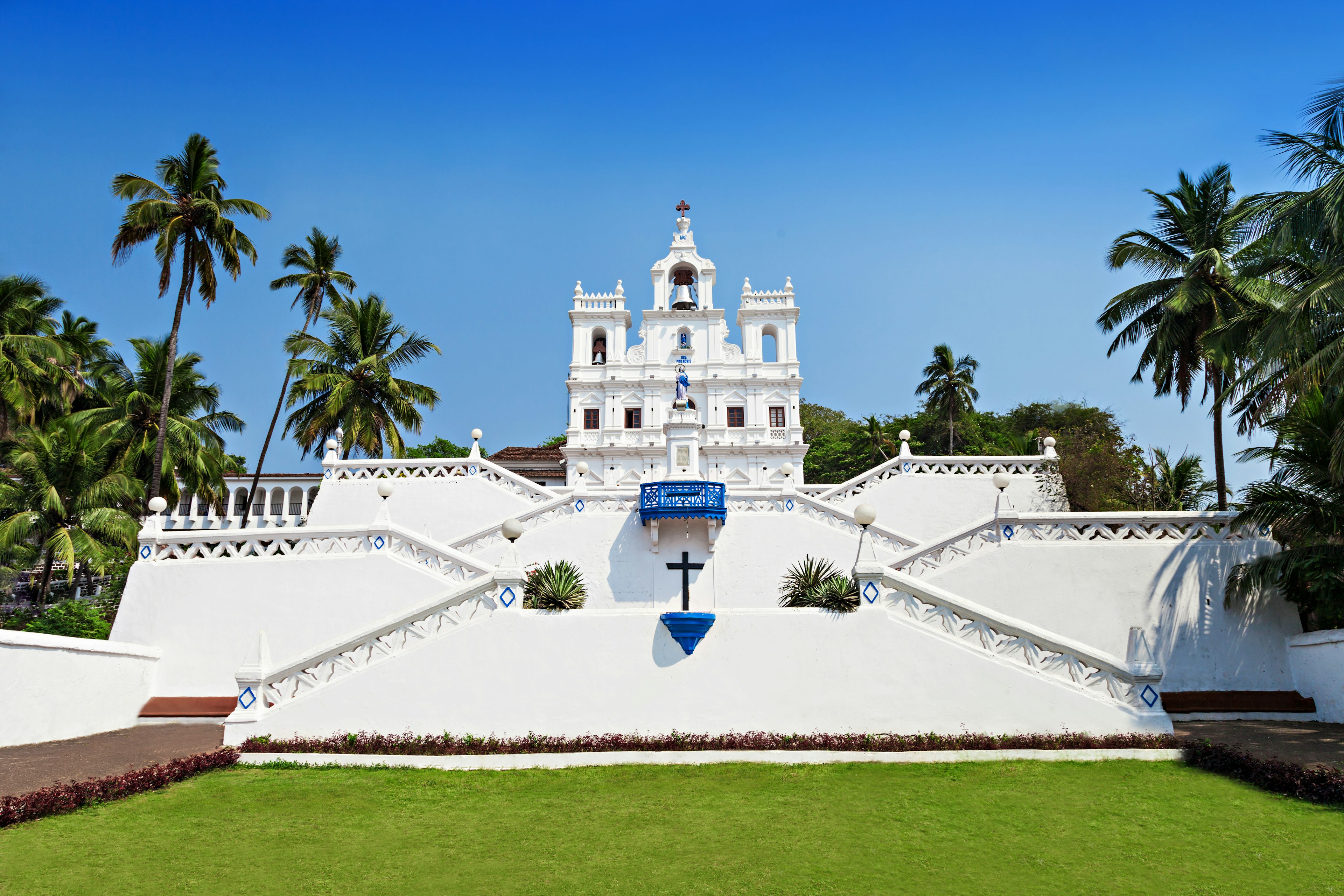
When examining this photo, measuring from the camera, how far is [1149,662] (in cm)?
1310

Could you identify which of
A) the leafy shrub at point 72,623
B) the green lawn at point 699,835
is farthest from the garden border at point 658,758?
the leafy shrub at point 72,623

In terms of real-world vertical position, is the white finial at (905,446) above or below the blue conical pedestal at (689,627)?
above

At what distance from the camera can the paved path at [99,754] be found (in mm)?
11812

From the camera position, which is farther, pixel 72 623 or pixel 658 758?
pixel 72 623

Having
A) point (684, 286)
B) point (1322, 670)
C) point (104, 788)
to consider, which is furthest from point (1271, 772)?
point (684, 286)

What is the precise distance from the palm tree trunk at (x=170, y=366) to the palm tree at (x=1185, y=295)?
89.5 feet

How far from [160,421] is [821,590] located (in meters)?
23.2

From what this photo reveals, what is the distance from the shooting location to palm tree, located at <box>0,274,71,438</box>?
26062mm

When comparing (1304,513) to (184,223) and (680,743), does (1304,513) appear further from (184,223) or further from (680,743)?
(184,223)

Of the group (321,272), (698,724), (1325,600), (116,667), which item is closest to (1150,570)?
(1325,600)

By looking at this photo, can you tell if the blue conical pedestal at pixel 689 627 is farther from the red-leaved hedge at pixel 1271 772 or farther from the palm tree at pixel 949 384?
the palm tree at pixel 949 384

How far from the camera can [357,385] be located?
1355 inches

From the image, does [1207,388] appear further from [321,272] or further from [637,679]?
[321,272]

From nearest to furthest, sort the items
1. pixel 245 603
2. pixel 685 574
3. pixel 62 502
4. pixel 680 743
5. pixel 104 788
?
pixel 104 788, pixel 680 743, pixel 685 574, pixel 245 603, pixel 62 502
